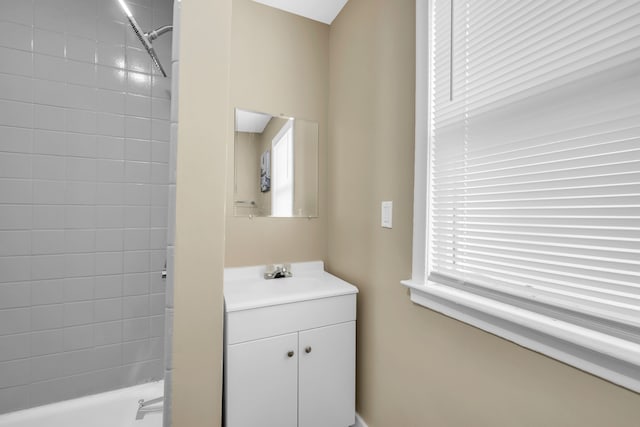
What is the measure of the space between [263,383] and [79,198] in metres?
1.39

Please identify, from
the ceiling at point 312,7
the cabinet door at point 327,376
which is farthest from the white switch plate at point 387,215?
the ceiling at point 312,7

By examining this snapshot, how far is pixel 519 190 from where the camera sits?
824mm

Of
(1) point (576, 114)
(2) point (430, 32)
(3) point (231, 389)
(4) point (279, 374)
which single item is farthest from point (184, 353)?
(2) point (430, 32)

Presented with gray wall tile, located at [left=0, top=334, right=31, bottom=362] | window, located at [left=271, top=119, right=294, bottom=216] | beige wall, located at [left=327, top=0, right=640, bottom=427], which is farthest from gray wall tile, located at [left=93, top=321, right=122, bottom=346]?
beige wall, located at [left=327, top=0, right=640, bottom=427]

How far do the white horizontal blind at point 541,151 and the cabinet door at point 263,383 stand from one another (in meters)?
0.76

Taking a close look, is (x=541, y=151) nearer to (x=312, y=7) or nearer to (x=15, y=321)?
(x=312, y=7)

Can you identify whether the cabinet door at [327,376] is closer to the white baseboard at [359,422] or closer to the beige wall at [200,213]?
the white baseboard at [359,422]

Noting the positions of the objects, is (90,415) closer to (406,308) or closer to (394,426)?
(394,426)

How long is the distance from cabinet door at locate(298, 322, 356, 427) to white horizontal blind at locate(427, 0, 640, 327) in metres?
0.61

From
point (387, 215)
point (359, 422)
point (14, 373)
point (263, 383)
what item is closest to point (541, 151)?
point (387, 215)

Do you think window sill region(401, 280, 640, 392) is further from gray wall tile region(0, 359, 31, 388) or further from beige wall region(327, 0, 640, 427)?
gray wall tile region(0, 359, 31, 388)

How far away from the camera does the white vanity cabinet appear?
120 centimetres

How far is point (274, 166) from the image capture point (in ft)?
5.63

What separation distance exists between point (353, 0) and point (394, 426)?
224 centimetres
